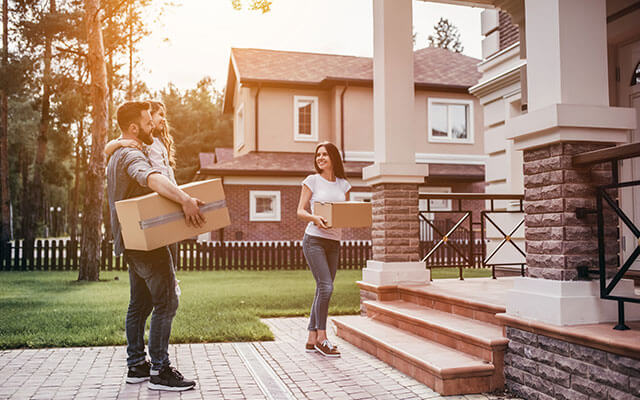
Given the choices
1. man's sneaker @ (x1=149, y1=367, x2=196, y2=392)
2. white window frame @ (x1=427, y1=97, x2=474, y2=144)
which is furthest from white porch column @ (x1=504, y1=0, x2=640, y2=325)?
white window frame @ (x1=427, y1=97, x2=474, y2=144)

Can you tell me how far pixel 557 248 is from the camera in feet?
13.6

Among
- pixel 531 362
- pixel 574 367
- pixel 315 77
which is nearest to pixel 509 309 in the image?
pixel 531 362

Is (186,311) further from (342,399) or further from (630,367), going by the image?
(630,367)

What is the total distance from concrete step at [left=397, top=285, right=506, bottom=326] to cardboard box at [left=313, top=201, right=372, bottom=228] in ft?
4.29

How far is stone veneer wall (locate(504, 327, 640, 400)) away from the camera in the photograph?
3.46 metres

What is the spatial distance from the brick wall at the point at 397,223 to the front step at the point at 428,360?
1253 millimetres

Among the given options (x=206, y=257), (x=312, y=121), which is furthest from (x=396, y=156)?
(x=312, y=121)

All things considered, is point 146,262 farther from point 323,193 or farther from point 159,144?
point 323,193

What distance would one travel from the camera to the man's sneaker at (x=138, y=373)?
497 cm

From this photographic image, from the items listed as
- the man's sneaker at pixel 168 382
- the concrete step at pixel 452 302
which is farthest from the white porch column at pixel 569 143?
the man's sneaker at pixel 168 382

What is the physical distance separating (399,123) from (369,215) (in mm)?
2175

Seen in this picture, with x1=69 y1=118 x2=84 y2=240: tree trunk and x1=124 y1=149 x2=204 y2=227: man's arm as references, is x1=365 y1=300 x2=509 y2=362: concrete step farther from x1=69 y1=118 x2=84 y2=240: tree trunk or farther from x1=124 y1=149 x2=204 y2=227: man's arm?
x1=69 y1=118 x2=84 y2=240: tree trunk

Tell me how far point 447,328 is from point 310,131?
766 inches

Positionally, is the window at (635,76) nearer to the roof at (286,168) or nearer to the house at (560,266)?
the house at (560,266)
